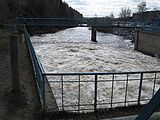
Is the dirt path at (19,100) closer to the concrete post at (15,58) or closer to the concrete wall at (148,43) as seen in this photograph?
the concrete post at (15,58)

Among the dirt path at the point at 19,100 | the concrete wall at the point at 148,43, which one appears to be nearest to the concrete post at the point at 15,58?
the dirt path at the point at 19,100

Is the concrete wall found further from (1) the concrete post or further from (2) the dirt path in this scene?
(1) the concrete post

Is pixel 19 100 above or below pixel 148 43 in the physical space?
above

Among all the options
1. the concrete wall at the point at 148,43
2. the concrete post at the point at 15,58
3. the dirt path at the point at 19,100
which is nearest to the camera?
the dirt path at the point at 19,100

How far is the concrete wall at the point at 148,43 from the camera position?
89.4ft

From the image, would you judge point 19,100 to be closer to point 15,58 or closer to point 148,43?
point 15,58

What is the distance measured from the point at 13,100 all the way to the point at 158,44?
22882 millimetres

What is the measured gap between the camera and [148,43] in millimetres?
29297

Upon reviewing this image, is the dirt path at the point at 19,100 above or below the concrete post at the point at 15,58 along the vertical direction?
below

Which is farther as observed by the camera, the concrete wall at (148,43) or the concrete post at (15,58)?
the concrete wall at (148,43)

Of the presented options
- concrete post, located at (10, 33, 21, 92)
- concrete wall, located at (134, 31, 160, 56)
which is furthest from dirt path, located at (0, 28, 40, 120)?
concrete wall, located at (134, 31, 160, 56)

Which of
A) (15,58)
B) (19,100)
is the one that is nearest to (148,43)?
(15,58)

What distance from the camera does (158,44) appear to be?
1056 inches

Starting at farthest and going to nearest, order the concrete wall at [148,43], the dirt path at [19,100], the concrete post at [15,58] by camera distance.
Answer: the concrete wall at [148,43] → the concrete post at [15,58] → the dirt path at [19,100]
